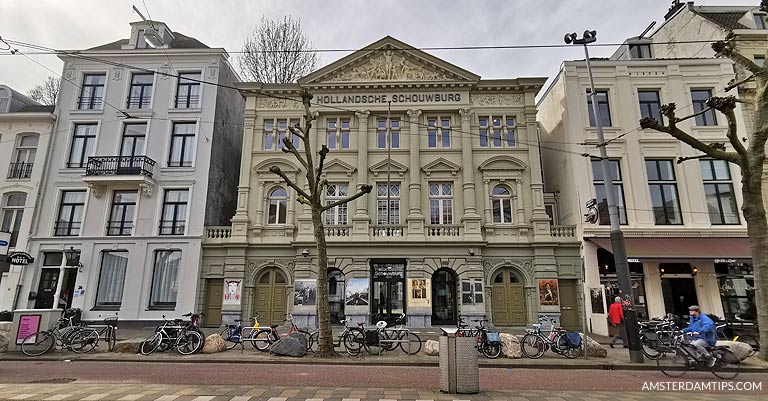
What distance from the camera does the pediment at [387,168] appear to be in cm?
2181

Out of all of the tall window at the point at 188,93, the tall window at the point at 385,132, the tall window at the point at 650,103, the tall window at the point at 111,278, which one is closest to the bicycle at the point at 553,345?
the tall window at the point at 385,132

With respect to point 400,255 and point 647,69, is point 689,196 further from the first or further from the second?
point 400,255

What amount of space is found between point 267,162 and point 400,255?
9051 millimetres

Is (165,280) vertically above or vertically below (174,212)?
below

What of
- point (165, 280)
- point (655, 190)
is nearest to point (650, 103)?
point (655, 190)

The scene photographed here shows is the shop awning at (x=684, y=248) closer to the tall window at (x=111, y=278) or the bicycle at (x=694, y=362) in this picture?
the bicycle at (x=694, y=362)

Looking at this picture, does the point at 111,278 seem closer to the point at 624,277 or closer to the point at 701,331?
the point at 624,277

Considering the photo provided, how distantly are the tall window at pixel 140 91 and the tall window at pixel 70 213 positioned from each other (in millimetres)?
5724

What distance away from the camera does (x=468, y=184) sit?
2120 cm

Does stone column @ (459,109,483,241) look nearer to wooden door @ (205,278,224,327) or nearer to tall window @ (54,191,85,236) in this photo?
wooden door @ (205,278,224,327)

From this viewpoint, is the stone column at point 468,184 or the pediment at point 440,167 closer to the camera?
the stone column at point 468,184

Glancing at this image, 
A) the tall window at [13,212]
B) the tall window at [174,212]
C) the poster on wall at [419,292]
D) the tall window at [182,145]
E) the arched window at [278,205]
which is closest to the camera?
the poster on wall at [419,292]

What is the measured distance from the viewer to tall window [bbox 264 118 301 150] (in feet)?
74.4

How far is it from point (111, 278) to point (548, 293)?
73.1 ft
